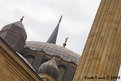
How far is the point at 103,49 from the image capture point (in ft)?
19.9

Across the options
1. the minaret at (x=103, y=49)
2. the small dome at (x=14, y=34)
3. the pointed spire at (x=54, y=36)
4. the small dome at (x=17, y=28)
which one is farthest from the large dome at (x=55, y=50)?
the minaret at (x=103, y=49)

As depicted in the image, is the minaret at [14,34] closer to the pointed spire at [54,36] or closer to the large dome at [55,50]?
the large dome at [55,50]

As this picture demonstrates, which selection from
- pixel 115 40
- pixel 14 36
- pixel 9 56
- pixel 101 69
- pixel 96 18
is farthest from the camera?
pixel 14 36

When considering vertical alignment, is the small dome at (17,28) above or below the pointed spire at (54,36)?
below

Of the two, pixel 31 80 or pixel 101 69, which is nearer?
pixel 101 69

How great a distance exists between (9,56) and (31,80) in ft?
6.10

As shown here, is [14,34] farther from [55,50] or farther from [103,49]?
[103,49]

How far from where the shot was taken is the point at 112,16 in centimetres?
658

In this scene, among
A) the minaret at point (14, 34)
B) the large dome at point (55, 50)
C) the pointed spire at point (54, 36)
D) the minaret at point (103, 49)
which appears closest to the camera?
the minaret at point (103, 49)

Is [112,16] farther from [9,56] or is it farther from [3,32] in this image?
[3,32]

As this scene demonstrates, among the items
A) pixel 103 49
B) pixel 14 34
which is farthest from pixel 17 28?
pixel 103 49

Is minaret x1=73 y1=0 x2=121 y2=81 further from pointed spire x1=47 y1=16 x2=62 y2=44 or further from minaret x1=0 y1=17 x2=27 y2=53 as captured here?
pointed spire x1=47 y1=16 x2=62 y2=44

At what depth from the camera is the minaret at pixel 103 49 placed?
582 cm

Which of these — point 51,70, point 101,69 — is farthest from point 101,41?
point 51,70
